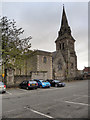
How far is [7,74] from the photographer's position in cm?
1756

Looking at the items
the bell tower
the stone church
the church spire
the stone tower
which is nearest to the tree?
the stone church

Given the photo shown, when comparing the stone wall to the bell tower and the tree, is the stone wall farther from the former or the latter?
the bell tower

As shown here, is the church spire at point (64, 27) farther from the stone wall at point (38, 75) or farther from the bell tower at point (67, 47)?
the stone wall at point (38, 75)

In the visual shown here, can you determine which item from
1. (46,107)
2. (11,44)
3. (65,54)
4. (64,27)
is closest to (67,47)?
(65,54)

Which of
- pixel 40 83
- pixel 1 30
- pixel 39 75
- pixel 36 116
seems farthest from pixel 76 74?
pixel 36 116

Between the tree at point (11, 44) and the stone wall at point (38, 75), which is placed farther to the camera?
the stone wall at point (38, 75)

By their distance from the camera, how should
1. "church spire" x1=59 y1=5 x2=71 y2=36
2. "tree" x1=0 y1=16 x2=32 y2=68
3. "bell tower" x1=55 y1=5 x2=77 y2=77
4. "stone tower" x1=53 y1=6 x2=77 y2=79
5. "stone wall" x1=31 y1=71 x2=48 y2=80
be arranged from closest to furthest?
"tree" x1=0 y1=16 x2=32 y2=68, "stone wall" x1=31 y1=71 x2=48 y2=80, "stone tower" x1=53 y1=6 x2=77 y2=79, "bell tower" x1=55 y1=5 x2=77 y2=77, "church spire" x1=59 y1=5 x2=71 y2=36

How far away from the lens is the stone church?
27.1 m

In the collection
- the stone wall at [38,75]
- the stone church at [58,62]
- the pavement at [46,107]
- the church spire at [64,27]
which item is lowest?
the pavement at [46,107]

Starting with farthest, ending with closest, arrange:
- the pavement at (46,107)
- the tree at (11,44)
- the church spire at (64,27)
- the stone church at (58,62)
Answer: the church spire at (64,27) < the stone church at (58,62) < the tree at (11,44) < the pavement at (46,107)

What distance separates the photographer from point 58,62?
35.4 metres

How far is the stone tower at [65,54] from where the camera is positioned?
3586cm

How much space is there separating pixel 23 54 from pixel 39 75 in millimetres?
7897

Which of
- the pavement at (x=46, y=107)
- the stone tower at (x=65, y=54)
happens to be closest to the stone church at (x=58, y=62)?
the stone tower at (x=65, y=54)
